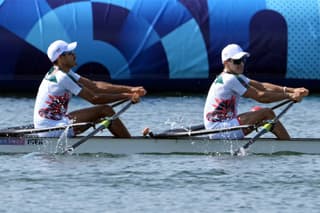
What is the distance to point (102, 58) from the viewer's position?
27203 mm

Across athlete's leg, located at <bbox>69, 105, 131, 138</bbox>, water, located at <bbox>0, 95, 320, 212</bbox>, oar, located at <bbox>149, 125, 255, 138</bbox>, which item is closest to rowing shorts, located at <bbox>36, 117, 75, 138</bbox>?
athlete's leg, located at <bbox>69, 105, 131, 138</bbox>

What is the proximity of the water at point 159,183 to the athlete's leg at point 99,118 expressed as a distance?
484mm

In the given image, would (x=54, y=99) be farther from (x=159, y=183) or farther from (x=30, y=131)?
(x=159, y=183)

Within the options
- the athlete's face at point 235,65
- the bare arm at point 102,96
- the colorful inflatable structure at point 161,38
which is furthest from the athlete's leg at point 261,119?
the colorful inflatable structure at point 161,38

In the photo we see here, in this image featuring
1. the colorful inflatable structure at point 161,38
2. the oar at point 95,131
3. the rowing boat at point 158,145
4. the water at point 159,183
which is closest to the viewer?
the water at point 159,183

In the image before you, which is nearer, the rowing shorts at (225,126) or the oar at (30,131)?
the oar at (30,131)

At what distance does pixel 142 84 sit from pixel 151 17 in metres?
1.53

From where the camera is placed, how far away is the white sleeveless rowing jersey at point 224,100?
57.5ft

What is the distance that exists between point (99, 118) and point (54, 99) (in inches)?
28.0

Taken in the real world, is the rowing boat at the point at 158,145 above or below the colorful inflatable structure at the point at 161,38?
below

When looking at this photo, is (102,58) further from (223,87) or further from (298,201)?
(298,201)

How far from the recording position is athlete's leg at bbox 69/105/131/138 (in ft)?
58.0

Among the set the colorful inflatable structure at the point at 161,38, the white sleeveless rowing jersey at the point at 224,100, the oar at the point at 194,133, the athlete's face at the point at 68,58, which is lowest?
the oar at the point at 194,133

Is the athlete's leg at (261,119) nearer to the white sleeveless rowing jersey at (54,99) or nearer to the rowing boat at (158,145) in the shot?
the rowing boat at (158,145)
